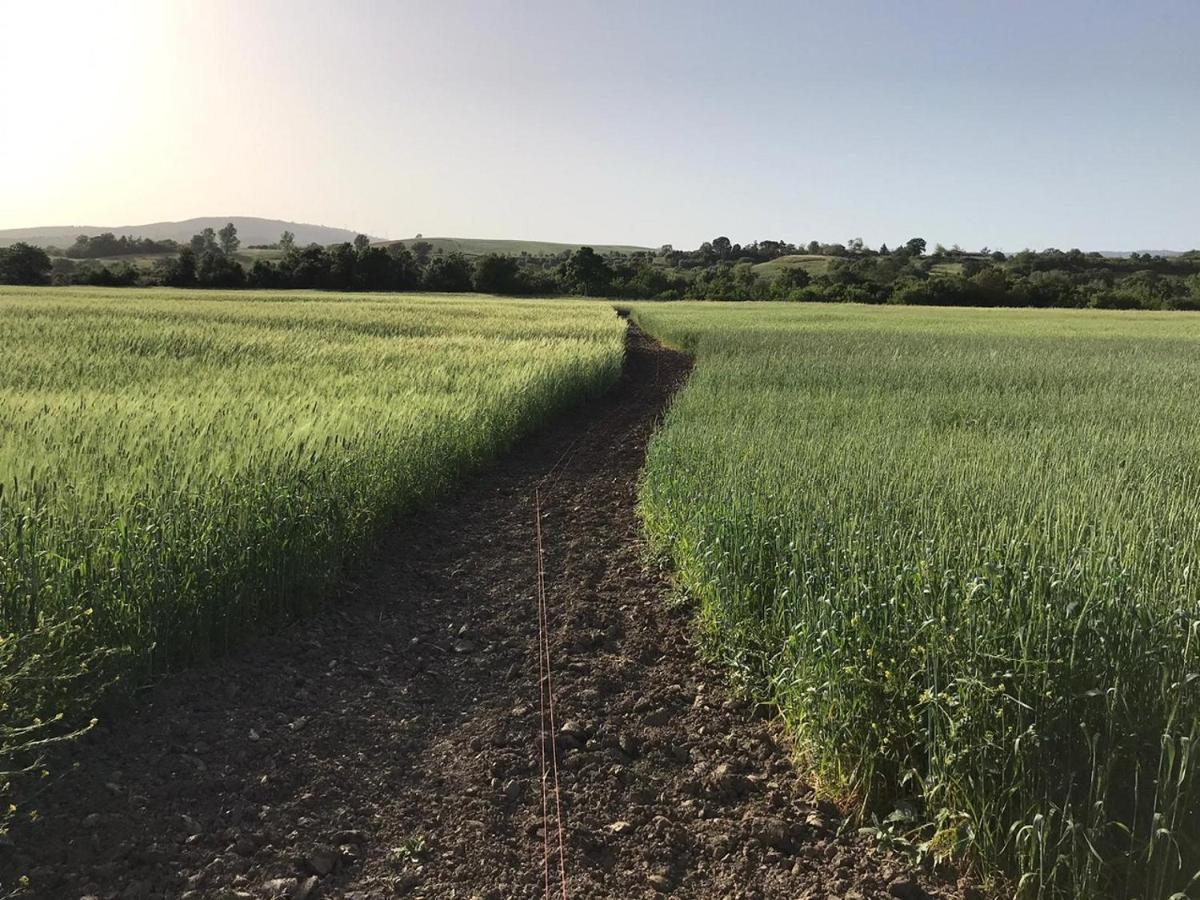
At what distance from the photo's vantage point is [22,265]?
182 feet

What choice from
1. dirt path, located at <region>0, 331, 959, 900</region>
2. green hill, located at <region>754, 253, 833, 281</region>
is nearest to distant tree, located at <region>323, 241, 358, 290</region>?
green hill, located at <region>754, 253, 833, 281</region>

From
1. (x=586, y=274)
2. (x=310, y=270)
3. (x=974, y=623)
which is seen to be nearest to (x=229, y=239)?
(x=310, y=270)

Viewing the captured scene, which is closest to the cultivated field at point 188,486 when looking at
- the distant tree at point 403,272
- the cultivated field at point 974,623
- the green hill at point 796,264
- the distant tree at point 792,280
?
the cultivated field at point 974,623

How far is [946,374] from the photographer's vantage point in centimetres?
1423

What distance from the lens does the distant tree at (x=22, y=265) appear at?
180 ft

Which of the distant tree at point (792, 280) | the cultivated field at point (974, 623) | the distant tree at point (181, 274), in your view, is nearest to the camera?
the cultivated field at point (974, 623)

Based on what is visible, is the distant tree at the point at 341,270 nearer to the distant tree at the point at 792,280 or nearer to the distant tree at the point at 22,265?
the distant tree at the point at 22,265

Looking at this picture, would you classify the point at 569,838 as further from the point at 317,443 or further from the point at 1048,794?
the point at 317,443

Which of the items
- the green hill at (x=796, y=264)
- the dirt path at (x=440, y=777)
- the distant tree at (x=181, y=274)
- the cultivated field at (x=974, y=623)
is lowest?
the dirt path at (x=440, y=777)

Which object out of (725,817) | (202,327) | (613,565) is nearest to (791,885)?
(725,817)

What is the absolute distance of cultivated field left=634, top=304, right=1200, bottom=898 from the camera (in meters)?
2.50

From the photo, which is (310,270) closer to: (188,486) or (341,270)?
(341,270)

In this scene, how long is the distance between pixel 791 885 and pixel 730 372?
37.1 feet

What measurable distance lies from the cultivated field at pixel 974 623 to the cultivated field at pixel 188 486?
8.10 ft
